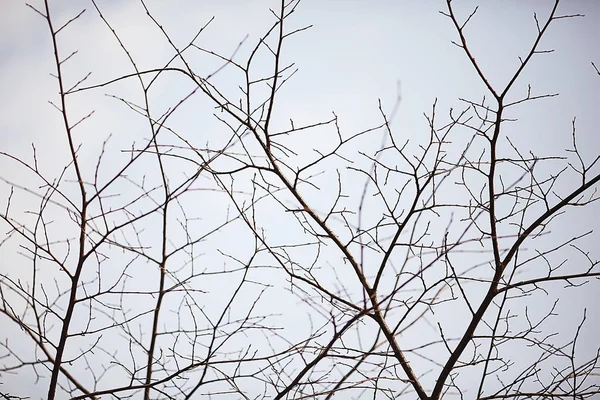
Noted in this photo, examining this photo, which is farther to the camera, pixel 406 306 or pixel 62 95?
pixel 406 306

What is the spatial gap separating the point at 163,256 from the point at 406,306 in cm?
87

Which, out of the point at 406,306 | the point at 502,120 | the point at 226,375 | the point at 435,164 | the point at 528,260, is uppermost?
the point at 502,120

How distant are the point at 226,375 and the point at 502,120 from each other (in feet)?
3.69

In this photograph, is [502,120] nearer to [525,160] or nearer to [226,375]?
[525,160]

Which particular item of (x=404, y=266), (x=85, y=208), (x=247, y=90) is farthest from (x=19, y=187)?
(x=404, y=266)

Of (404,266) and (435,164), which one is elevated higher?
(435,164)

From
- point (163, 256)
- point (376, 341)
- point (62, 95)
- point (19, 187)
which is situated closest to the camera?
point (62, 95)

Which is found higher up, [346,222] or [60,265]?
[346,222]

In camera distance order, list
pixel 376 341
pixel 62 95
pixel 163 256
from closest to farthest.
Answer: pixel 62 95
pixel 376 341
pixel 163 256

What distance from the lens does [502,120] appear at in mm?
1787

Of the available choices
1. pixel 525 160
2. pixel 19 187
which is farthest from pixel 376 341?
pixel 19 187

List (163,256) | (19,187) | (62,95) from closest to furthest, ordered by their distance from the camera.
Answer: (62,95)
(19,187)
(163,256)

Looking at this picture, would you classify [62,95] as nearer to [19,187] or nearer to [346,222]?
[19,187]

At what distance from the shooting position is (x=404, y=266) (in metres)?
1.69
